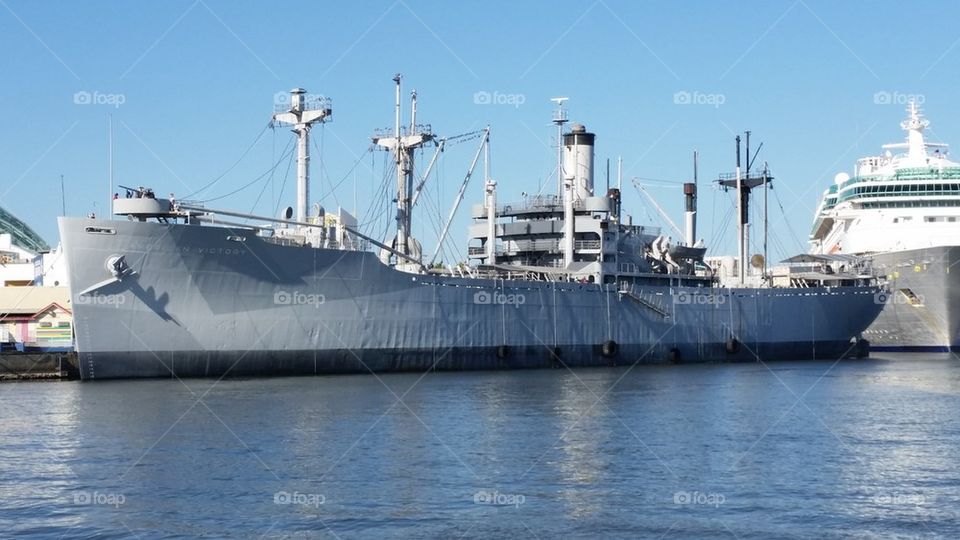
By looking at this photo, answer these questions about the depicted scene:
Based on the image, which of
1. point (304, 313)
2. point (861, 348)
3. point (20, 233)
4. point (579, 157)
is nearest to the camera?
point (304, 313)

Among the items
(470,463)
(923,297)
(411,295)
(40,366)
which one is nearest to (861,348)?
(923,297)

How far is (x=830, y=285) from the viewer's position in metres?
62.3

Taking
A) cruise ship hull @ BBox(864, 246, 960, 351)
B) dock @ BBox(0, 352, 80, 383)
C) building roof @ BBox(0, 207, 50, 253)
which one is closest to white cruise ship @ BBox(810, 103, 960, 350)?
cruise ship hull @ BBox(864, 246, 960, 351)

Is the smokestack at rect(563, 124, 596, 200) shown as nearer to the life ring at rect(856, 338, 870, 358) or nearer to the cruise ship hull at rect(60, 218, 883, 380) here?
the cruise ship hull at rect(60, 218, 883, 380)

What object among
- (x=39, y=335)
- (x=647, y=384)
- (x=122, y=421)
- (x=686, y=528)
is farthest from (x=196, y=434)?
(x=39, y=335)

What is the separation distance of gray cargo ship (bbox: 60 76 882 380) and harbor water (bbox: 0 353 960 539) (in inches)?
116

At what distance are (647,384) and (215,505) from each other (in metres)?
24.0

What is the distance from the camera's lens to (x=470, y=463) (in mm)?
21891

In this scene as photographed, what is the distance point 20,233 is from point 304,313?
250ft

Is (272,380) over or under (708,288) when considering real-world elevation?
under

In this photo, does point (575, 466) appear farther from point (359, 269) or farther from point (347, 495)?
point (359, 269)

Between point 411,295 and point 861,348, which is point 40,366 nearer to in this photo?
point 411,295

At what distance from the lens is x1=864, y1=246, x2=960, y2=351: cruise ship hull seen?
57875 millimetres

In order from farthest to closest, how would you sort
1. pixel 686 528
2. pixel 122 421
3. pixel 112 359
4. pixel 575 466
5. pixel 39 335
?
pixel 39 335 → pixel 112 359 → pixel 122 421 → pixel 575 466 → pixel 686 528
